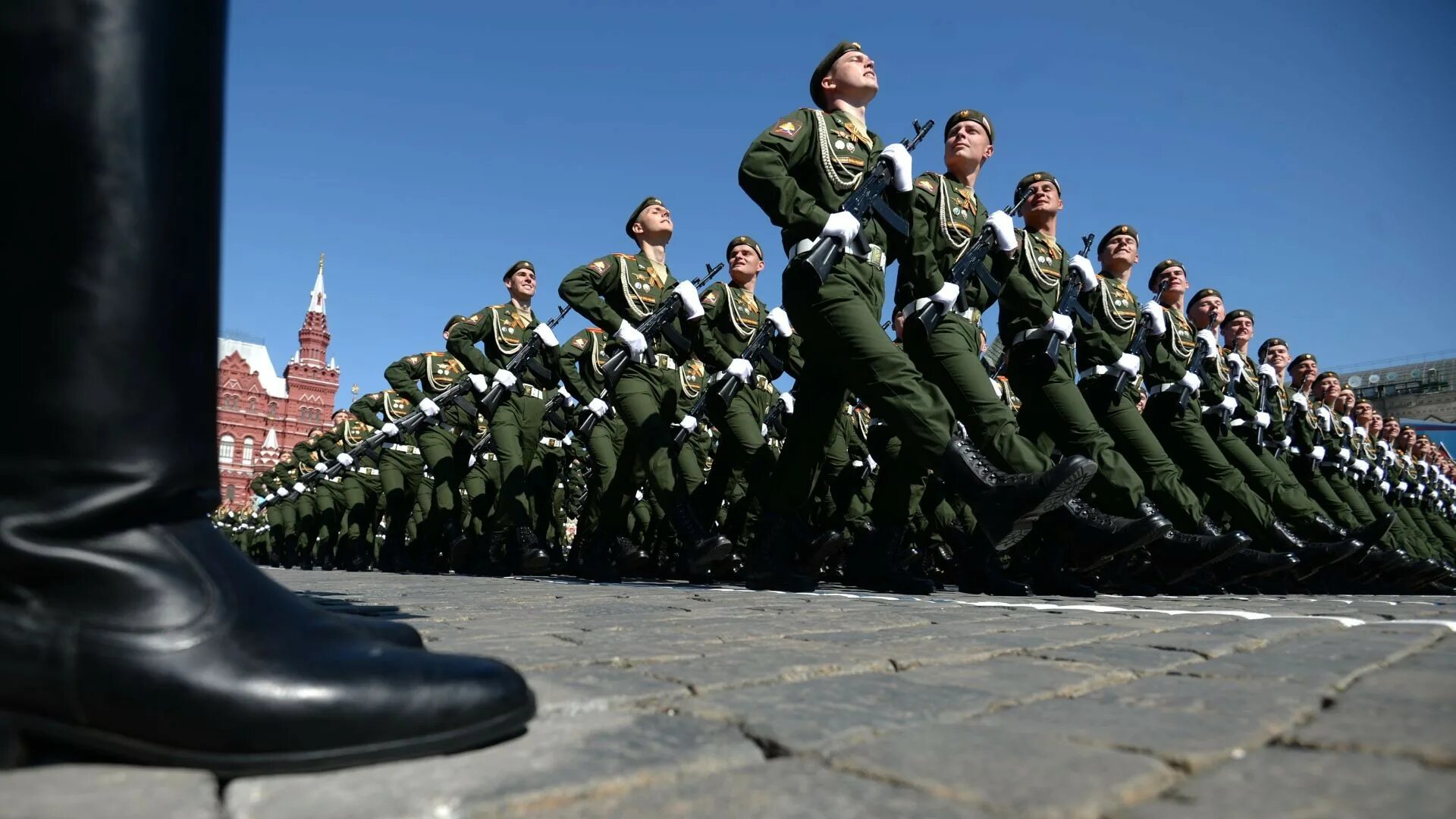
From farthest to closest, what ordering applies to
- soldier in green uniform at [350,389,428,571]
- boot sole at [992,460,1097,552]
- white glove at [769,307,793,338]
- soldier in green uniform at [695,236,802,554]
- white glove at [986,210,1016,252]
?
soldier in green uniform at [350,389,428,571], white glove at [769,307,793,338], soldier in green uniform at [695,236,802,554], white glove at [986,210,1016,252], boot sole at [992,460,1097,552]

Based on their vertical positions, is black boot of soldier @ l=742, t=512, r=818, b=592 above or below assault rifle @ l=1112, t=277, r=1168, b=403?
below

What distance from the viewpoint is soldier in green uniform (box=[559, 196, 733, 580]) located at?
24.1ft

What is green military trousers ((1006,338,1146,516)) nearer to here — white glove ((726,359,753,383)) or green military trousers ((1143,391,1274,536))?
green military trousers ((1143,391,1274,536))

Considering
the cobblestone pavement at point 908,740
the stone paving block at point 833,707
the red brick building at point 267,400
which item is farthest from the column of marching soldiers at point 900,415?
the red brick building at point 267,400

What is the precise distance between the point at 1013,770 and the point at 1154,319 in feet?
23.5

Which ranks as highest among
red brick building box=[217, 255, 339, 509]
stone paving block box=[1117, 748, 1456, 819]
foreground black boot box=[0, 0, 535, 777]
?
red brick building box=[217, 255, 339, 509]

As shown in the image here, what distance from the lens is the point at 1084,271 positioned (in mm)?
6723

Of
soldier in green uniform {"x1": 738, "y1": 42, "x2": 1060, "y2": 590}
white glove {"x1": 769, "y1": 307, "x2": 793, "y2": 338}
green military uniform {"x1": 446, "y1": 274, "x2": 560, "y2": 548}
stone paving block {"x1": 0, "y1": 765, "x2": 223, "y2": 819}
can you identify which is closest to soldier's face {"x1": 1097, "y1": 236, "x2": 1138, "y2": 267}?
white glove {"x1": 769, "y1": 307, "x2": 793, "y2": 338}

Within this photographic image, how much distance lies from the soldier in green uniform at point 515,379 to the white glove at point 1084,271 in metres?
5.54

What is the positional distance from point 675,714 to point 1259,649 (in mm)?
1551

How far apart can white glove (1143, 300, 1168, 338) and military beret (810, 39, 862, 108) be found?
3.33 m

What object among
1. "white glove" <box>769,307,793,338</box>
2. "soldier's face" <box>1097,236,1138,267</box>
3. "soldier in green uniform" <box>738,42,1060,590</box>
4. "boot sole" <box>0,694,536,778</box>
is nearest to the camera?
"boot sole" <box>0,694,536,778</box>

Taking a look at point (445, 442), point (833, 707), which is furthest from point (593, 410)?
point (833, 707)

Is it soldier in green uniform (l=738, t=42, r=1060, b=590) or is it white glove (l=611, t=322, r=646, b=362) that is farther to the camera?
white glove (l=611, t=322, r=646, b=362)
